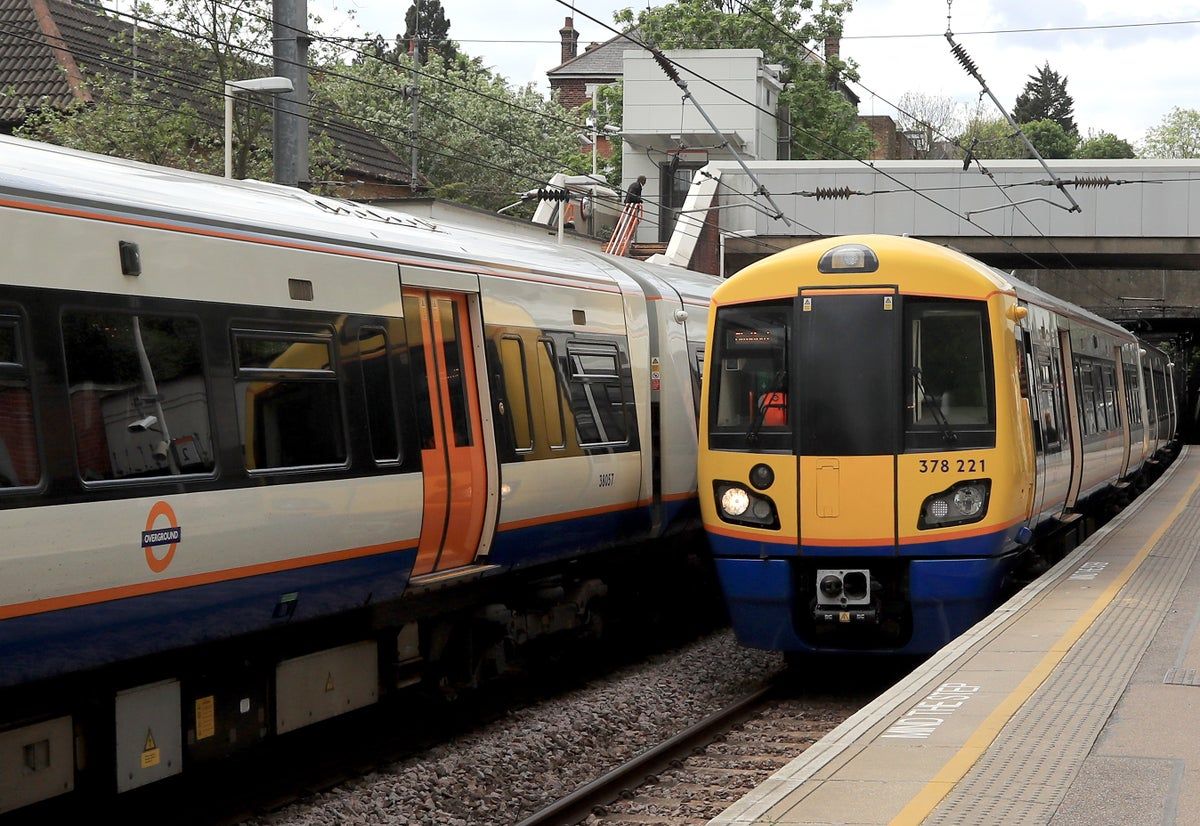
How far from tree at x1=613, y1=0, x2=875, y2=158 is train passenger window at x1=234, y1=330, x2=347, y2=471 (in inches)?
1587

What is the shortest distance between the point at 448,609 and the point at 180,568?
3.03m

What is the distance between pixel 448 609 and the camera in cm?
964

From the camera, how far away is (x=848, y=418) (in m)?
10.3

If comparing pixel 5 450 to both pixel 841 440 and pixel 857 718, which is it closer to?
pixel 857 718

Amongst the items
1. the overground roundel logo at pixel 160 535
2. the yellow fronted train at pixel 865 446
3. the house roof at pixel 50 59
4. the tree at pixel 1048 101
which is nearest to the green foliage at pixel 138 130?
the house roof at pixel 50 59

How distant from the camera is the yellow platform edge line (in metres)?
5.52

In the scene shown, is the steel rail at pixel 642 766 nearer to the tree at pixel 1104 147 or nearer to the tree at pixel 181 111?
the tree at pixel 181 111

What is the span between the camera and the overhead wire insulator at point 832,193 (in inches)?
1182

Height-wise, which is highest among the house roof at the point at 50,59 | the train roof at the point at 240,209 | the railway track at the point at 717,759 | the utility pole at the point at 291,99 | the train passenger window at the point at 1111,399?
the house roof at the point at 50,59

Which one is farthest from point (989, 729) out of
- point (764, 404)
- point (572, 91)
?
point (572, 91)

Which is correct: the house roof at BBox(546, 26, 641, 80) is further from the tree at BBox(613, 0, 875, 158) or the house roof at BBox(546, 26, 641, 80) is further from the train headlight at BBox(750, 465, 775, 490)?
the train headlight at BBox(750, 465, 775, 490)

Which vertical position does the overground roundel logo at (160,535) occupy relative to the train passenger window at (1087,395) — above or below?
below

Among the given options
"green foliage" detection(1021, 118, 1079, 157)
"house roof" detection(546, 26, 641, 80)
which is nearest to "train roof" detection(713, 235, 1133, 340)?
"house roof" detection(546, 26, 641, 80)

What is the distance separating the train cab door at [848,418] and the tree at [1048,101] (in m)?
89.2
